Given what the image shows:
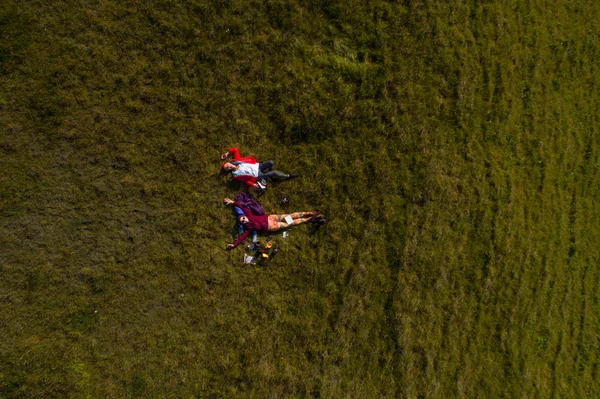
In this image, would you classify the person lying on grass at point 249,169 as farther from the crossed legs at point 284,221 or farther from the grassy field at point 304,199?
the crossed legs at point 284,221

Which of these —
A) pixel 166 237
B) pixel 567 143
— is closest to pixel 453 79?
pixel 567 143

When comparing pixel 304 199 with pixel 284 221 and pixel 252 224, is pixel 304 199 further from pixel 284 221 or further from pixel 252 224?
pixel 252 224

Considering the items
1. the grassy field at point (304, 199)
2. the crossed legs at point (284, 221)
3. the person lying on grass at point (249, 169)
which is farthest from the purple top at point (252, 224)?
the person lying on grass at point (249, 169)

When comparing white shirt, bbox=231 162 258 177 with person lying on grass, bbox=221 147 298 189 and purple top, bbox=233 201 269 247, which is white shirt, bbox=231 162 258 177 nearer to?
person lying on grass, bbox=221 147 298 189

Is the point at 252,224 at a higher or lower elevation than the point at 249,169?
lower

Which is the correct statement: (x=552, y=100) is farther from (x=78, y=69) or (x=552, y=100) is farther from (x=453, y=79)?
(x=78, y=69)

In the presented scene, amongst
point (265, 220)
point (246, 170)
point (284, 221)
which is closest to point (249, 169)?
point (246, 170)

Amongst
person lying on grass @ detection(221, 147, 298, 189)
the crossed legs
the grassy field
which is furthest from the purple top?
person lying on grass @ detection(221, 147, 298, 189)
